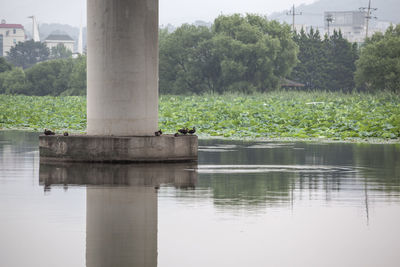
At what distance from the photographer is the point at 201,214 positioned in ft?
34.2

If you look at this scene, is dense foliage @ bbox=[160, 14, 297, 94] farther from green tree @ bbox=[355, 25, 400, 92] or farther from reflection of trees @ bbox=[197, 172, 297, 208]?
reflection of trees @ bbox=[197, 172, 297, 208]

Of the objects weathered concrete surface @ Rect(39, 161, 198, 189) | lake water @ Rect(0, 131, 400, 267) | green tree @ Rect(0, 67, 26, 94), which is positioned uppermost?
green tree @ Rect(0, 67, 26, 94)

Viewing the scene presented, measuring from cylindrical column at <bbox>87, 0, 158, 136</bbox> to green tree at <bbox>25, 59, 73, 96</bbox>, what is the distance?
103831 mm

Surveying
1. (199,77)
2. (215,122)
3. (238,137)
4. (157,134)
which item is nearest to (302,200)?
(157,134)

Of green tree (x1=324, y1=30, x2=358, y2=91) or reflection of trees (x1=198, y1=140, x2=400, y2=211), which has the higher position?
green tree (x1=324, y1=30, x2=358, y2=91)

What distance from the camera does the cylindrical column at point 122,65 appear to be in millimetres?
17812

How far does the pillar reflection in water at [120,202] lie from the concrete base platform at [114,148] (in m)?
0.49

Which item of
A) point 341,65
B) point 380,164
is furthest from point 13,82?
point 380,164

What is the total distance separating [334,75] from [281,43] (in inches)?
585

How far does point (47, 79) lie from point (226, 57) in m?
40.2

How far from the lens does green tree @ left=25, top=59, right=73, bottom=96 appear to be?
121 m

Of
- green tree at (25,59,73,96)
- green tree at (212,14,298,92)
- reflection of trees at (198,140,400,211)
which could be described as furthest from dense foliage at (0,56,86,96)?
reflection of trees at (198,140,400,211)

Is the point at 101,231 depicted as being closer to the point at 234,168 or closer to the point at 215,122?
the point at 234,168

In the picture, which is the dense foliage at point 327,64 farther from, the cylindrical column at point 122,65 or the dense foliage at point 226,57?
the cylindrical column at point 122,65
